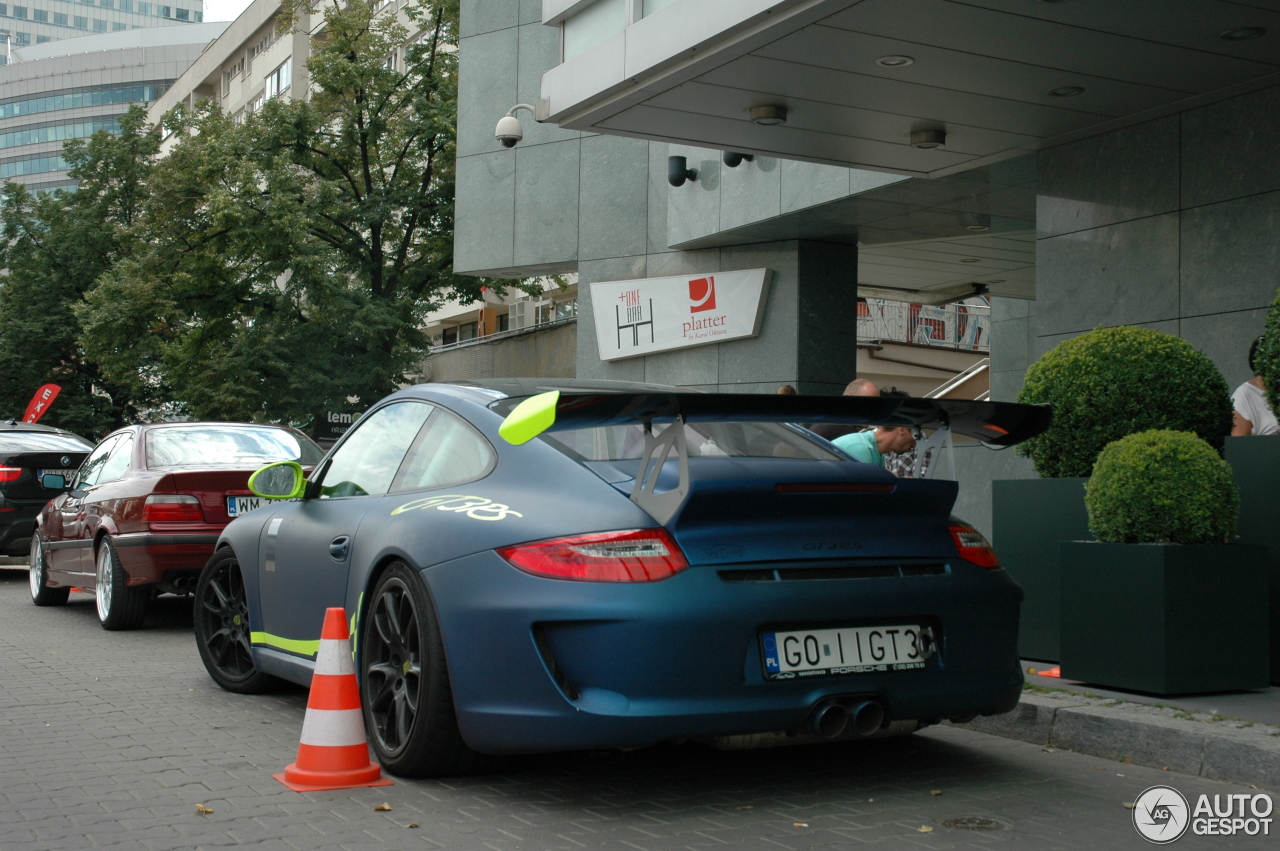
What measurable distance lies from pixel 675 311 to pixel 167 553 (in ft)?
34.0

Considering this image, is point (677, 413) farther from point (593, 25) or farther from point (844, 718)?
point (593, 25)

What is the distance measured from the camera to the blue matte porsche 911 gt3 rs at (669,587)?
13.1 feet

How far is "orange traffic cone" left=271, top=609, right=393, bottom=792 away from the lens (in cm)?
459

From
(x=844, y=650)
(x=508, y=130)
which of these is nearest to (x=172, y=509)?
(x=844, y=650)

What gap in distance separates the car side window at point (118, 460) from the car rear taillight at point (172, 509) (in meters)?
0.90

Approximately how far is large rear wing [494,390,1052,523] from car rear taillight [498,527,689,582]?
90mm

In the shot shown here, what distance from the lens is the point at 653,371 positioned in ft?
62.3

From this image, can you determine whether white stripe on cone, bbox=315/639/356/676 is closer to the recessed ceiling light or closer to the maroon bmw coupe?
the maroon bmw coupe

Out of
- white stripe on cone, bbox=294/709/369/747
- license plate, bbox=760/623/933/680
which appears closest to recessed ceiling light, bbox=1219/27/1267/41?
license plate, bbox=760/623/933/680

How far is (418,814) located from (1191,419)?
4742 mm

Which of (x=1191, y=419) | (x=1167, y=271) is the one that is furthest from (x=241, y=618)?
(x=1167, y=271)

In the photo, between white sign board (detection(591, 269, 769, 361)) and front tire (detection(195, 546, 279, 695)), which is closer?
front tire (detection(195, 546, 279, 695))

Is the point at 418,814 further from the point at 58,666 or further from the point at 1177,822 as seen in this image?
the point at 58,666

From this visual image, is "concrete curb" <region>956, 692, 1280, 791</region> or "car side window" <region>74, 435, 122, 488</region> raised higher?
"car side window" <region>74, 435, 122, 488</region>
